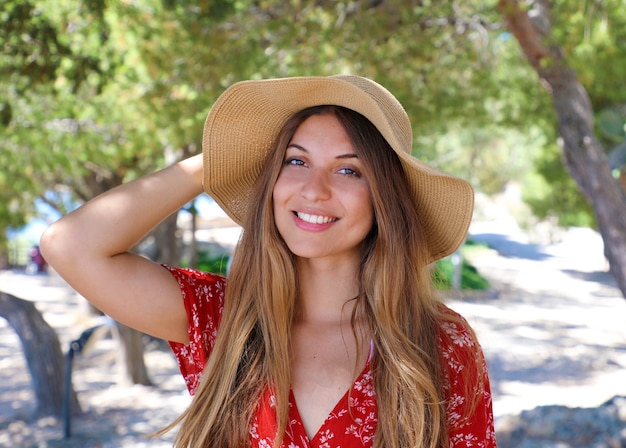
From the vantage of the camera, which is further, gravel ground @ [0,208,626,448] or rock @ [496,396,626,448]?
gravel ground @ [0,208,626,448]

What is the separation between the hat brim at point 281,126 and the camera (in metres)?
1.91

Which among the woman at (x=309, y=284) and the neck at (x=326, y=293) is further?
the neck at (x=326, y=293)

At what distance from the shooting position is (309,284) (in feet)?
6.85

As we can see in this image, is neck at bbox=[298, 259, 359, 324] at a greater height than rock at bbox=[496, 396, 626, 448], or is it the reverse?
neck at bbox=[298, 259, 359, 324]

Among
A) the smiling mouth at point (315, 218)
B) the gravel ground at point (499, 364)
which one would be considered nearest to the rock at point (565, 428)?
the gravel ground at point (499, 364)

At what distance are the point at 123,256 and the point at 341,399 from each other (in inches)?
25.5

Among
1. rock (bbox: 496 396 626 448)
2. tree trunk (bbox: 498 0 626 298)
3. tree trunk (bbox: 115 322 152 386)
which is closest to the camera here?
rock (bbox: 496 396 626 448)

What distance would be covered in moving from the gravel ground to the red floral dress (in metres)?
1.03

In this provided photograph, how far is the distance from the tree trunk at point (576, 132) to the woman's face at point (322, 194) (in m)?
4.24

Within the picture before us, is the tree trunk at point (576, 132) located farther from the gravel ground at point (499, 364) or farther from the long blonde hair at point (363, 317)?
the long blonde hair at point (363, 317)

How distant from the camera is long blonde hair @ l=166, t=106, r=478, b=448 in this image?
1856mm

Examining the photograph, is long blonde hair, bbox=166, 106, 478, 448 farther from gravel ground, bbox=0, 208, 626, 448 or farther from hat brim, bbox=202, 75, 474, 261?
gravel ground, bbox=0, 208, 626, 448

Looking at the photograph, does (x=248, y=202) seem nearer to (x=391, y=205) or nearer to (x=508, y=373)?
(x=391, y=205)

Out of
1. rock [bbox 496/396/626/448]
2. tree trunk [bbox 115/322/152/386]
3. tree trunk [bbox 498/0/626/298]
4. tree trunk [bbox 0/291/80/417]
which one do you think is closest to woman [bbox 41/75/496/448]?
rock [bbox 496/396/626/448]
